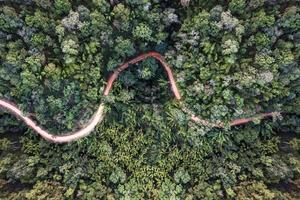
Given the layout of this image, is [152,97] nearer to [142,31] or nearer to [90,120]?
[90,120]

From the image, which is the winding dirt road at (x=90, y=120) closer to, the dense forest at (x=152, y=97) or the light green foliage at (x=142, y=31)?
the dense forest at (x=152, y=97)

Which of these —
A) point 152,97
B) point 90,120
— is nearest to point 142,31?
point 152,97

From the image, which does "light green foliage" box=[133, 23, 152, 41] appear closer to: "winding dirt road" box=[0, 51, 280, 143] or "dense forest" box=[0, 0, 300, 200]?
"dense forest" box=[0, 0, 300, 200]

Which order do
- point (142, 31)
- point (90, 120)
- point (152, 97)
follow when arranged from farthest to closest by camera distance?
1. point (152, 97)
2. point (90, 120)
3. point (142, 31)

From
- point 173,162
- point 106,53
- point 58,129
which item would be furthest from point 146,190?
point 106,53

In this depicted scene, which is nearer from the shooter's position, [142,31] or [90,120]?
[142,31]

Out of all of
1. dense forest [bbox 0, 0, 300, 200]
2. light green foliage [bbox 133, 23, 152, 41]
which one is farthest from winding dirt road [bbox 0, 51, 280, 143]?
light green foliage [bbox 133, 23, 152, 41]

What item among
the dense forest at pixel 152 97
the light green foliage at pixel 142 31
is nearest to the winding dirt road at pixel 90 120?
the dense forest at pixel 152 97

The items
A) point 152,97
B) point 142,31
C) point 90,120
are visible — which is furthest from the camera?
point 152,97

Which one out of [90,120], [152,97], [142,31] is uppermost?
[142,31]

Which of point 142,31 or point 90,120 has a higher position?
point 142,31

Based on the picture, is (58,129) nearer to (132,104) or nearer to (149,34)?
(132,104)
